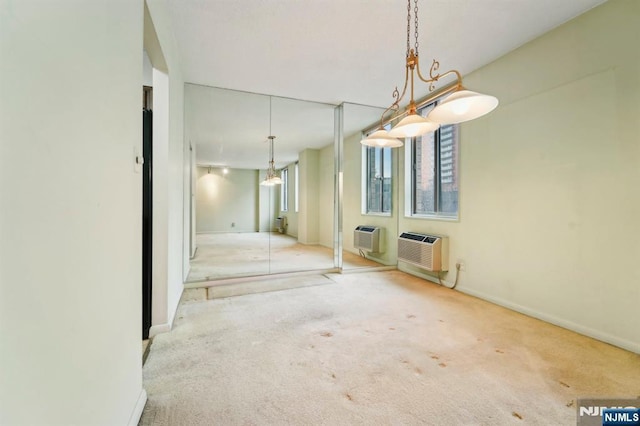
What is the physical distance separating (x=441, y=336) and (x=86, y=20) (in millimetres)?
2722

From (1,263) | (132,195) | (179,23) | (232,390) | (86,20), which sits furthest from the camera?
(179,23)

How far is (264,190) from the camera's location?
5199mm

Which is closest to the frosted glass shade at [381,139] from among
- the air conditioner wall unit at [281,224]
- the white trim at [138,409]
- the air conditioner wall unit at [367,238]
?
the white trim at [138,409]

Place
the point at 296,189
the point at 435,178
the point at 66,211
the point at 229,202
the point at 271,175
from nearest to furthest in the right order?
the point at 66,211, the point at 435,178, the point at 271,175, the point at 296,189, the point at 229,202

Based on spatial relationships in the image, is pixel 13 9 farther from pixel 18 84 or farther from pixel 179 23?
pixel 179 23

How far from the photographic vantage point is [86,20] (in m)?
0.85

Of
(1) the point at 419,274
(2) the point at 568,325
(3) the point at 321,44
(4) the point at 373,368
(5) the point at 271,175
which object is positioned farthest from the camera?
(5) the point at 271,175

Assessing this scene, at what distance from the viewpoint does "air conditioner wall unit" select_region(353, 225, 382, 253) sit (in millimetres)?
4652

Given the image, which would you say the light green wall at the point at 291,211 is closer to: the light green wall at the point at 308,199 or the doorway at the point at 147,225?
the light green wall at the point at 308,199

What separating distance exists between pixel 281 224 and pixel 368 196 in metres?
1.67

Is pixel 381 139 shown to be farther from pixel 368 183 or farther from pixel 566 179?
pixel 368 183

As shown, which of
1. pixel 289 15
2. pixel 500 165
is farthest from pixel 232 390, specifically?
pixel 500 165

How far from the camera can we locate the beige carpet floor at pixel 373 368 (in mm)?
1413

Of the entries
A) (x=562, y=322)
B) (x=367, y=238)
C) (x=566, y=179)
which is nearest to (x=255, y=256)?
(x=367, y=238)
